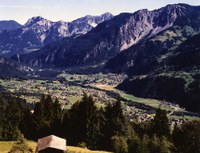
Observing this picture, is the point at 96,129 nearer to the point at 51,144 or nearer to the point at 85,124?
the point at 85,124

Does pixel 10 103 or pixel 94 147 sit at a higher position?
pixel 10 103

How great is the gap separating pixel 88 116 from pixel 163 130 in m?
23.5

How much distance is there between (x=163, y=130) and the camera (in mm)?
121750

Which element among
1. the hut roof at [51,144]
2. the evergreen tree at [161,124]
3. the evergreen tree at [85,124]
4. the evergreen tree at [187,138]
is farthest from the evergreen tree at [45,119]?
the hut roof at [51,144]

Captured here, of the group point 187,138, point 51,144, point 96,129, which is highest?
point 51,144

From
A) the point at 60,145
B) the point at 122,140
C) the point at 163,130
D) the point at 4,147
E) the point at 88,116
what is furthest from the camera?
the point at 163,130

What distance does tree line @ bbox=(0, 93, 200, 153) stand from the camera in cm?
10831

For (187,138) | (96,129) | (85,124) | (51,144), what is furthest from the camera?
(187,138)

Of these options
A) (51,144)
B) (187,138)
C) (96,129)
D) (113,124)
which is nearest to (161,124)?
(187,138)

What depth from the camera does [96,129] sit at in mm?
114312

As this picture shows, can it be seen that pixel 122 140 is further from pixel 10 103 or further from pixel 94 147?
pixel 10 103

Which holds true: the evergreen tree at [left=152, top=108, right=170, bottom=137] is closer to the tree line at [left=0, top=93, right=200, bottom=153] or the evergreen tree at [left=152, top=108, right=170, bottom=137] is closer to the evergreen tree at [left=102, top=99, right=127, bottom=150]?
the tree line at [left=0, top=93, right=200, bottom=153]

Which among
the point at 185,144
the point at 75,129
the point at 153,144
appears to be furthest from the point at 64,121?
the point at 185,144

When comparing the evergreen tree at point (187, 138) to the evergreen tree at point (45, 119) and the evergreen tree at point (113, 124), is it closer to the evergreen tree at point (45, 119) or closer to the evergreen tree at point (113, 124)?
the evergreen tree at point (113, 124)
